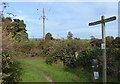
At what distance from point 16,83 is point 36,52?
779 cm

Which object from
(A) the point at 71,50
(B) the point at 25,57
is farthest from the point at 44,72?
(B) the point at 25,57

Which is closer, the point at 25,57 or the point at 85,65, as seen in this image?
the point at 85,65

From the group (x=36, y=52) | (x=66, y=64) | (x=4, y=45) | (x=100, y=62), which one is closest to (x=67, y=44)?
(x=66, y=64)

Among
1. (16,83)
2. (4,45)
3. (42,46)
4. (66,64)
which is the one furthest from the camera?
(42,46)

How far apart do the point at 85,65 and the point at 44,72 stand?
7.89 ft

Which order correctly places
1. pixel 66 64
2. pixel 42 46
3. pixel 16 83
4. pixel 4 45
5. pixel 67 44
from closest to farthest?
pixel 4 45 < pixel 16 83 < pixel 66 64 < pixel 67 44 < pixel 42 46

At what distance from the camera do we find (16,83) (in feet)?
21.6

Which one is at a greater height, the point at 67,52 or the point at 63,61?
the point at 67,52

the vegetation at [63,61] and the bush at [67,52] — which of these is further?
the bush at [67,52]

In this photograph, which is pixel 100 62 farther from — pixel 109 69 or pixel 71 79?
pixel 71 79

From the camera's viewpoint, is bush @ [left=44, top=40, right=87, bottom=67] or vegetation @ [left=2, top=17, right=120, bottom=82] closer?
vegetation @ [left=2, top=17, right=120, bottom=82]

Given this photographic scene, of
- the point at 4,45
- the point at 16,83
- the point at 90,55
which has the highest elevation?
the point at 4,45

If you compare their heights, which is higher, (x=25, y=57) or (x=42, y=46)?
Answer: (x=42, y=46)

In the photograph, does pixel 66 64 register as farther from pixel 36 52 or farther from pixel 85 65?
pixel 36 52
